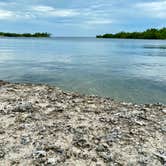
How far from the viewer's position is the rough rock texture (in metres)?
6.48

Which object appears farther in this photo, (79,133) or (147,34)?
(147,34)

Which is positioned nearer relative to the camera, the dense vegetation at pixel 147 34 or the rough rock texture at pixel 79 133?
the rough rock texture at pixel 79 133

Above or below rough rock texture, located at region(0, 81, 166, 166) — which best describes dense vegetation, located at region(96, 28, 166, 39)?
above

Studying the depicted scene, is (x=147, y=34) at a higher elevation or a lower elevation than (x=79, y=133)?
higher

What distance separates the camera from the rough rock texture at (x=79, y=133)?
6477 millimetres

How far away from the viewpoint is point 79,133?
7.75m

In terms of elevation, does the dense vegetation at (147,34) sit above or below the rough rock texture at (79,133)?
above

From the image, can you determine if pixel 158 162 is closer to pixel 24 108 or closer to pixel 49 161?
pixel 49 161

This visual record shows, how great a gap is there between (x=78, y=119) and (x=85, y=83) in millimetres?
10552

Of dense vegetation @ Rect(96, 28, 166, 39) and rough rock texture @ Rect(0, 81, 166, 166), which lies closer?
rough rock texture @ Rect(0, 81, 166, 166)

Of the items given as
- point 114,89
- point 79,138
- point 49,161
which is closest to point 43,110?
point 79,138

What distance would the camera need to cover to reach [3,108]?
32.2 ft

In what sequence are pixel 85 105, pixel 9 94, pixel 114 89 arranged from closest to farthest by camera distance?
1. pixel 85 105
2. pixel 9 94
3. pixel 114 89

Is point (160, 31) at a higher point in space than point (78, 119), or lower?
higher
